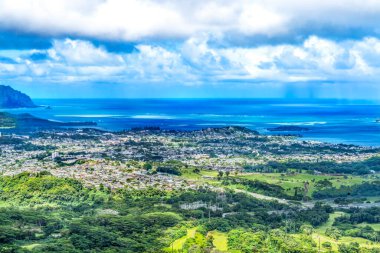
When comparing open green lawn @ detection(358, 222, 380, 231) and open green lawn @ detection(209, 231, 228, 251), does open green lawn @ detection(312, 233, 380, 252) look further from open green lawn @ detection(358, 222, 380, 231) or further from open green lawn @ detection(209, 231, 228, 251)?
open green lawn @ detection(209, 231, 228, 251)

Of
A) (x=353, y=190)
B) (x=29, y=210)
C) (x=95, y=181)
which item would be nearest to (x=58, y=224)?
(x=29, y=210)

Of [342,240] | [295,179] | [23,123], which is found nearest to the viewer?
[342,240]

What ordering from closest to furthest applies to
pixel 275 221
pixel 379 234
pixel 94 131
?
1. pixel 379 234
2. pixel 275 221
3. pixel 94 131

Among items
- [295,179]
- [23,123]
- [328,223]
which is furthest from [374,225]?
[23,123]

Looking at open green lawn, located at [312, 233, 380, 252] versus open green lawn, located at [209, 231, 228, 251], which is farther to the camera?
open green lawn, located at [312, 233, 380, 252]

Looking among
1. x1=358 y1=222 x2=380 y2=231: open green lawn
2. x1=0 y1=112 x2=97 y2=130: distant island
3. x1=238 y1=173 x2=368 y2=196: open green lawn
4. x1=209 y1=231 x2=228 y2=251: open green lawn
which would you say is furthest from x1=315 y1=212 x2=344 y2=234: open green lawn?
x1=0 y1=112 x2=97 y2=130: distant island

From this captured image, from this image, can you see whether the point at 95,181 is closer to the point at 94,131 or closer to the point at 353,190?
the point at 353,190

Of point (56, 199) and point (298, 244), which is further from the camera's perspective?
point (56, 199)

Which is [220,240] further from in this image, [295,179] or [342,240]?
[295,179]

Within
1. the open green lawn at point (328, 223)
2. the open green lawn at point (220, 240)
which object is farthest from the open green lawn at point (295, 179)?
the open green lawn at point (220, 240)
